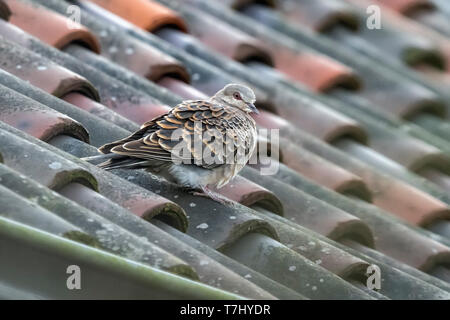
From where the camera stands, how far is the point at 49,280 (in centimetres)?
289

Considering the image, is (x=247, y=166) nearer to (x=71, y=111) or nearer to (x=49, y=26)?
(x=71, y=111)

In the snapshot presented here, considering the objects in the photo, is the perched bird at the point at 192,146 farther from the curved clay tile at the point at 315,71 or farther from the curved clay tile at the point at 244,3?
the curved clay tile at the point at 244,3

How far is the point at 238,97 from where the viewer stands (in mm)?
4797

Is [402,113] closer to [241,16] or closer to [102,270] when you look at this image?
[241,16]

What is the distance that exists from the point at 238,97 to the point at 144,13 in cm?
Answer: 119

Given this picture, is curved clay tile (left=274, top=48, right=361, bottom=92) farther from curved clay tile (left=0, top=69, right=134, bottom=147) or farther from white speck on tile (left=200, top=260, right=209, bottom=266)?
white speck on tile (left=200, top=260, right=209, bottom=266)

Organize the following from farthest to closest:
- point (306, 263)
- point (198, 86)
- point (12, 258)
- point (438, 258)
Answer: point (198, 86) → point (438, 258) → point (306, 263) → point (12, 258)

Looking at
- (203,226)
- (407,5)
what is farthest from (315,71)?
(203,226)

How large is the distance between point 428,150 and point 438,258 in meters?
1.12

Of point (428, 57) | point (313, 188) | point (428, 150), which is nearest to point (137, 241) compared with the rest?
point (313, 188)

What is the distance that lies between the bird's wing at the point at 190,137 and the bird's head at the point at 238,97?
34 cm

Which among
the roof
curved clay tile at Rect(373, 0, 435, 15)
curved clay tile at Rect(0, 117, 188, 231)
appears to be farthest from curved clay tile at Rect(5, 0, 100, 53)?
curved clay tile at Rect(373, 0, 435, 15)

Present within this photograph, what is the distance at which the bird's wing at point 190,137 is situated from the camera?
4102 mm

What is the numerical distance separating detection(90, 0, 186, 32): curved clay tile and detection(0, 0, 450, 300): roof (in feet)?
0.03
